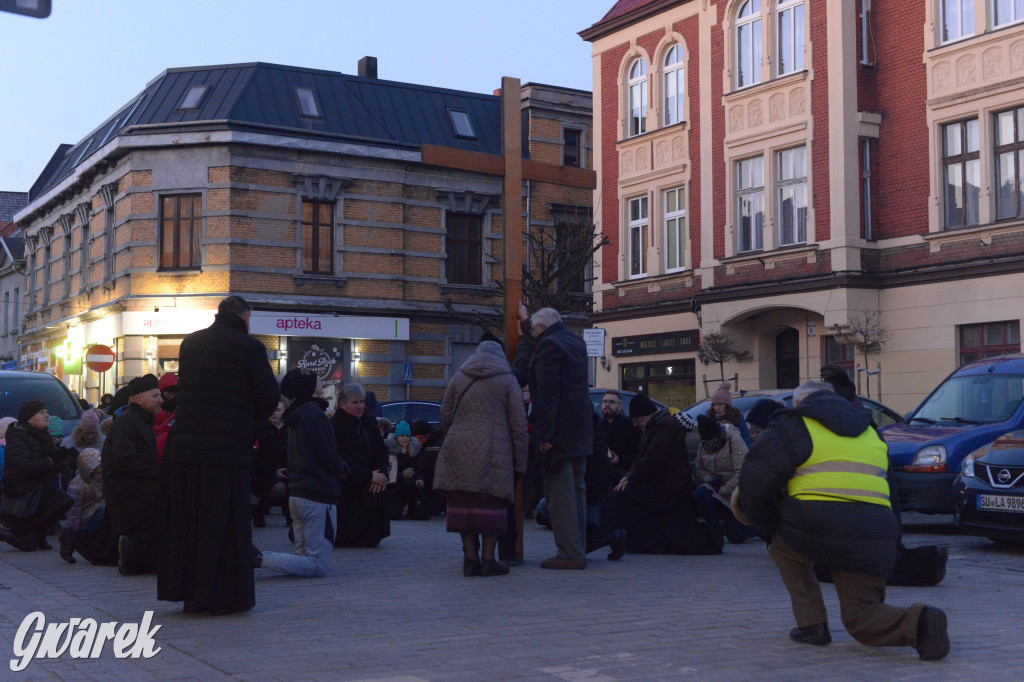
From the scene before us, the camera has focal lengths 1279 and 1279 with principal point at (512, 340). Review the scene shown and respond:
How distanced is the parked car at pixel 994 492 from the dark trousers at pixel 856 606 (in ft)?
19.5

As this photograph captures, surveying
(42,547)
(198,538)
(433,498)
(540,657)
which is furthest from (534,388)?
(433,498)

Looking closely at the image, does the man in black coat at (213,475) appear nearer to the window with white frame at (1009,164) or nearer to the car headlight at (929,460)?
the car headlight at (929,460)

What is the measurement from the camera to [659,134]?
31656 millimetres

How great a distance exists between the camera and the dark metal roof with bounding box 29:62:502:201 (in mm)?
36656

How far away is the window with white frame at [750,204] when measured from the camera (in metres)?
28.8

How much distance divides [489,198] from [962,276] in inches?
709

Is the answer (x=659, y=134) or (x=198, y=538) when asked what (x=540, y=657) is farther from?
(x=659, y=134)

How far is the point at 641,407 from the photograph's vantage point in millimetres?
12289

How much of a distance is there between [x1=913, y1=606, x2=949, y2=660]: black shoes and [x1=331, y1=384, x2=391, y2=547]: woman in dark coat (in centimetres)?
656

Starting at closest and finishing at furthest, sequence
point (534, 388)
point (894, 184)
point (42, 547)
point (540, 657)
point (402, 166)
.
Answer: point (540, 657), point (534, 388), point (42, 547), point (894, 184), point (402, 166)

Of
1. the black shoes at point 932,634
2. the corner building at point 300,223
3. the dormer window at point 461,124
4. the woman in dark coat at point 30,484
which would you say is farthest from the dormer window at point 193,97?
the black shoes at point 932,634

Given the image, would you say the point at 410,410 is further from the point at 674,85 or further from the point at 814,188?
the point at 674,85

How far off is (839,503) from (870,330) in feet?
66.7

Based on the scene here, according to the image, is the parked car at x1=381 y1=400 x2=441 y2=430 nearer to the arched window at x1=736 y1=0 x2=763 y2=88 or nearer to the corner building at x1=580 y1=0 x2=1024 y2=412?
the corner building at x1=580 y1=0 x2=1024 y2=412
